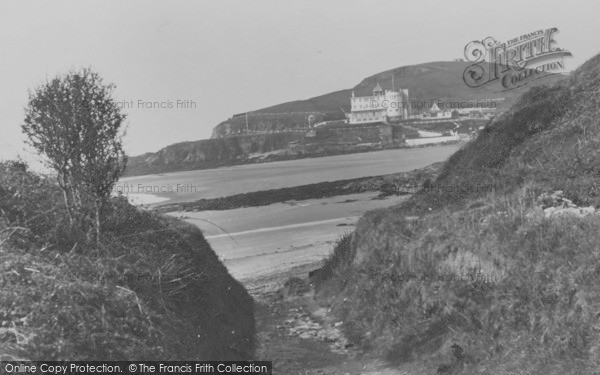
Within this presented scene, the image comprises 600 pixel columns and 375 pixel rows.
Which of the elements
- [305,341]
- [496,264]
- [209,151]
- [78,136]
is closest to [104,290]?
[78,136]

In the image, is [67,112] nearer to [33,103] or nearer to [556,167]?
[33,103]

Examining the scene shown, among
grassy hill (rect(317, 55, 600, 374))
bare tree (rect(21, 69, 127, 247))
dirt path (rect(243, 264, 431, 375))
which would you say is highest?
bare tree (rect(21, 69, 127, 247))

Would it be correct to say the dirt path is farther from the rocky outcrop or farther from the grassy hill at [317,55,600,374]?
the rocky outcrop

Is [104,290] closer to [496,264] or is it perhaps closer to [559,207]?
[496,264]

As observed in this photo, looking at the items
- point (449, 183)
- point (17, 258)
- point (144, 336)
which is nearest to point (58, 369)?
point (144, 336)

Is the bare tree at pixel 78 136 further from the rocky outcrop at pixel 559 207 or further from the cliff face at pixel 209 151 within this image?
the cliff face at pixel 209 151

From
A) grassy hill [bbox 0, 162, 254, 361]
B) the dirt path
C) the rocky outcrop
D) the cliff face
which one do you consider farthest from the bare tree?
the cliff face

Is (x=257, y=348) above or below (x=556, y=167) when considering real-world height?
below
